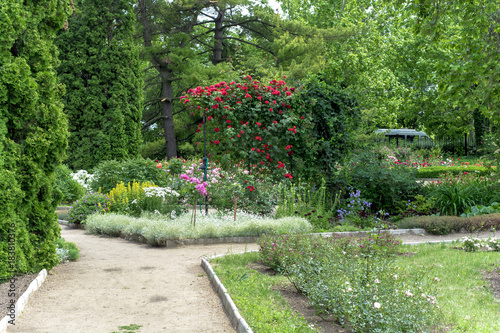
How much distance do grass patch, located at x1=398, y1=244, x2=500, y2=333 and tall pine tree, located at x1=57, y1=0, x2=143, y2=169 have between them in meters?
11.8

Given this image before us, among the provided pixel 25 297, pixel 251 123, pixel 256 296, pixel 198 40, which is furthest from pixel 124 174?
pixel 198 40

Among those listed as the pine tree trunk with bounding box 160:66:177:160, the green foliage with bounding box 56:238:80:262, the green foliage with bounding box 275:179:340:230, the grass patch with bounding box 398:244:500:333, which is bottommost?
the grass patch with bounding box 398:244:500:333

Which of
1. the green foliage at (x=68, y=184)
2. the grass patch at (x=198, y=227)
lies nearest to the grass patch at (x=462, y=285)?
the grass patch at (x=198, y=227)

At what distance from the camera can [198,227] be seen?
7605mm

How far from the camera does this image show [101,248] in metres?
7.34

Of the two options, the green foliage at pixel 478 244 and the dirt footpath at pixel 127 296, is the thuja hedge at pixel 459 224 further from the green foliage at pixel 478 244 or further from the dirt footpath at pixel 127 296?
the dirt footpath at pixel 127 296

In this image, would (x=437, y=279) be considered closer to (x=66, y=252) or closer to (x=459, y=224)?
(x=459, y=224)

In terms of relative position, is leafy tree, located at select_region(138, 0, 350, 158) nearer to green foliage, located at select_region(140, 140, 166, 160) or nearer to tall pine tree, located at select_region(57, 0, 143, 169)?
green foliage, located at select_region(140, 140, 166, 160)

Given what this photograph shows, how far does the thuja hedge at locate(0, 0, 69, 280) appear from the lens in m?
4.84

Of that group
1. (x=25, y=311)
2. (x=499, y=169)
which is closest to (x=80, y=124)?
(x=25, y=311)

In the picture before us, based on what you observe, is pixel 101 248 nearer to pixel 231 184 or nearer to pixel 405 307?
pixel 231 184

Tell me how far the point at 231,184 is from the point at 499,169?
488 cm

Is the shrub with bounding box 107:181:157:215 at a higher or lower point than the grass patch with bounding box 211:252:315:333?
higher

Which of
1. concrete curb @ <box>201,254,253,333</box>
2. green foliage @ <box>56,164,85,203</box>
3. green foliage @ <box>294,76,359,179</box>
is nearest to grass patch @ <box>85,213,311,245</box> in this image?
concrete curb @ <box>201,254,253,333</box>
